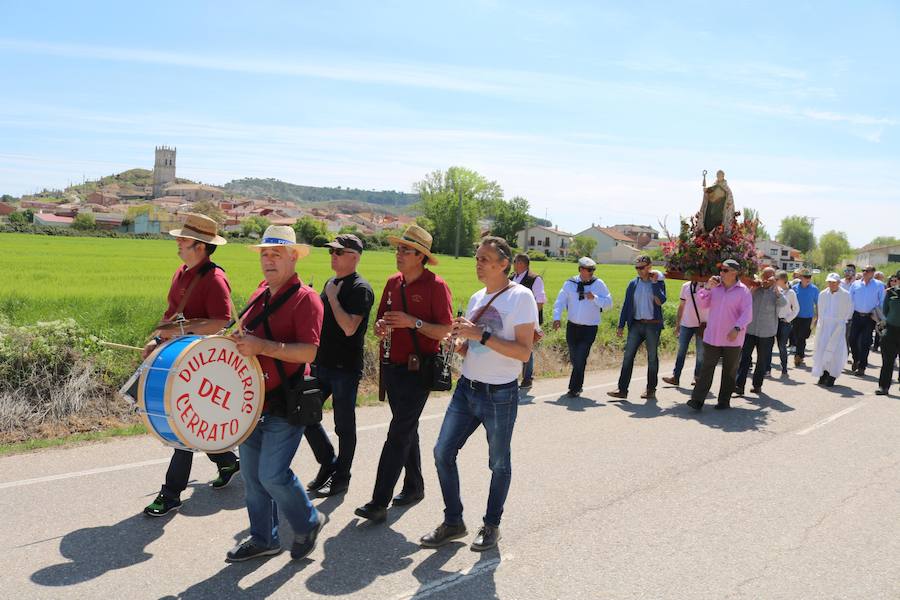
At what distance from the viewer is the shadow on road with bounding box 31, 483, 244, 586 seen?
12.7 ft

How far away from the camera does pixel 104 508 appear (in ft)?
15.9

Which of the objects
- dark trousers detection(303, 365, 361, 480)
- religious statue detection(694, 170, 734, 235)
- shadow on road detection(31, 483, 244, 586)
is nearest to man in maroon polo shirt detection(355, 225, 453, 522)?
dark trousers detection(303, 365, 361, 480)

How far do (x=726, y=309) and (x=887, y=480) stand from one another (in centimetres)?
331

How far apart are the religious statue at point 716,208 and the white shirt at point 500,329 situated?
7.17m

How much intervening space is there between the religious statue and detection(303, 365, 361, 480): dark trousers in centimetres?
707

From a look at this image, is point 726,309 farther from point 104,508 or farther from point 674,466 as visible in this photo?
point 104,508

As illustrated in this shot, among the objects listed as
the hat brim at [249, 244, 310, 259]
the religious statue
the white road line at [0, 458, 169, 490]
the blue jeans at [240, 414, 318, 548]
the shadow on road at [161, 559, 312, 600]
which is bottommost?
the white road line at [0, 458, 169, 490]

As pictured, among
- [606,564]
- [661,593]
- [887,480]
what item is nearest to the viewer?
[661,593]

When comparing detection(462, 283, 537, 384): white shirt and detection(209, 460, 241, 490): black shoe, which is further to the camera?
detection(209, 460, 241, 490): black shoe

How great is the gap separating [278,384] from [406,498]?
168 centimetres

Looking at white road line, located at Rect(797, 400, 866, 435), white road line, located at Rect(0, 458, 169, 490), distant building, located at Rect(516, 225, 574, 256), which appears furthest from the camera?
distant building, located at Rect(516, 225, 574, 256)

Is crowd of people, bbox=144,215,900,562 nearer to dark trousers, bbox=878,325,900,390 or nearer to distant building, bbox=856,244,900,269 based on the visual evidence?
dark trousers, bbox=878,325,900,390

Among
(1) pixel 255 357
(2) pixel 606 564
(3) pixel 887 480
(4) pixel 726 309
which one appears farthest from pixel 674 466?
(1) pixel 255 357

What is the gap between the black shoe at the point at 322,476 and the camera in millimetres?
5470
